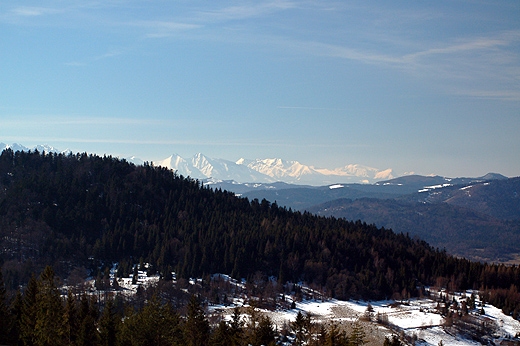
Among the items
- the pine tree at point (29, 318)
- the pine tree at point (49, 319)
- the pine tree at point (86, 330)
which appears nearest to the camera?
the pine tree at point (49, 319)

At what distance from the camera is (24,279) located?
163625 millimetres

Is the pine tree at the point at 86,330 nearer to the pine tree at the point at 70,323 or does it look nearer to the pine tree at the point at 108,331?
the pine tree at the point at 70,323

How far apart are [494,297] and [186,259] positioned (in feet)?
310

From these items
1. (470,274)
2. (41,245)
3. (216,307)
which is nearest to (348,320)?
(216,307)

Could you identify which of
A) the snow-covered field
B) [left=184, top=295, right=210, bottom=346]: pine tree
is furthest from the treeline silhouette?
the snow-covered field

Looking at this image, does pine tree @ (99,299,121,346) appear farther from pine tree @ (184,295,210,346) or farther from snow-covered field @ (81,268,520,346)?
snow-covered field @ (81,268,520,346)

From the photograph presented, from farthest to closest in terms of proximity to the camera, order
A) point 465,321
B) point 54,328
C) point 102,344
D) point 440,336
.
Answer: point 465,321 → point 440,336 → point 102,344 → point 54,328

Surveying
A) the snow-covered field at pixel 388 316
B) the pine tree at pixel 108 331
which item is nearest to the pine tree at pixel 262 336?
the pine tree at pixel 108 331

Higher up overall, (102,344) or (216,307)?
(102,344)

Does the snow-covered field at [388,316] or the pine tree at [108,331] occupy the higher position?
the pine tree at [108,331]

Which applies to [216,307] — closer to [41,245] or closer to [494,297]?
[41,245]

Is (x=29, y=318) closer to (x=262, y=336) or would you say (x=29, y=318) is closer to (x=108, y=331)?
(x=108, y=331)

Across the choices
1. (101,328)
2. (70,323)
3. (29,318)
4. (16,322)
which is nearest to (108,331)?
(101,328)

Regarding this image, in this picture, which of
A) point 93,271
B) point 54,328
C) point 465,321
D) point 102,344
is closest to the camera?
point 54,328
